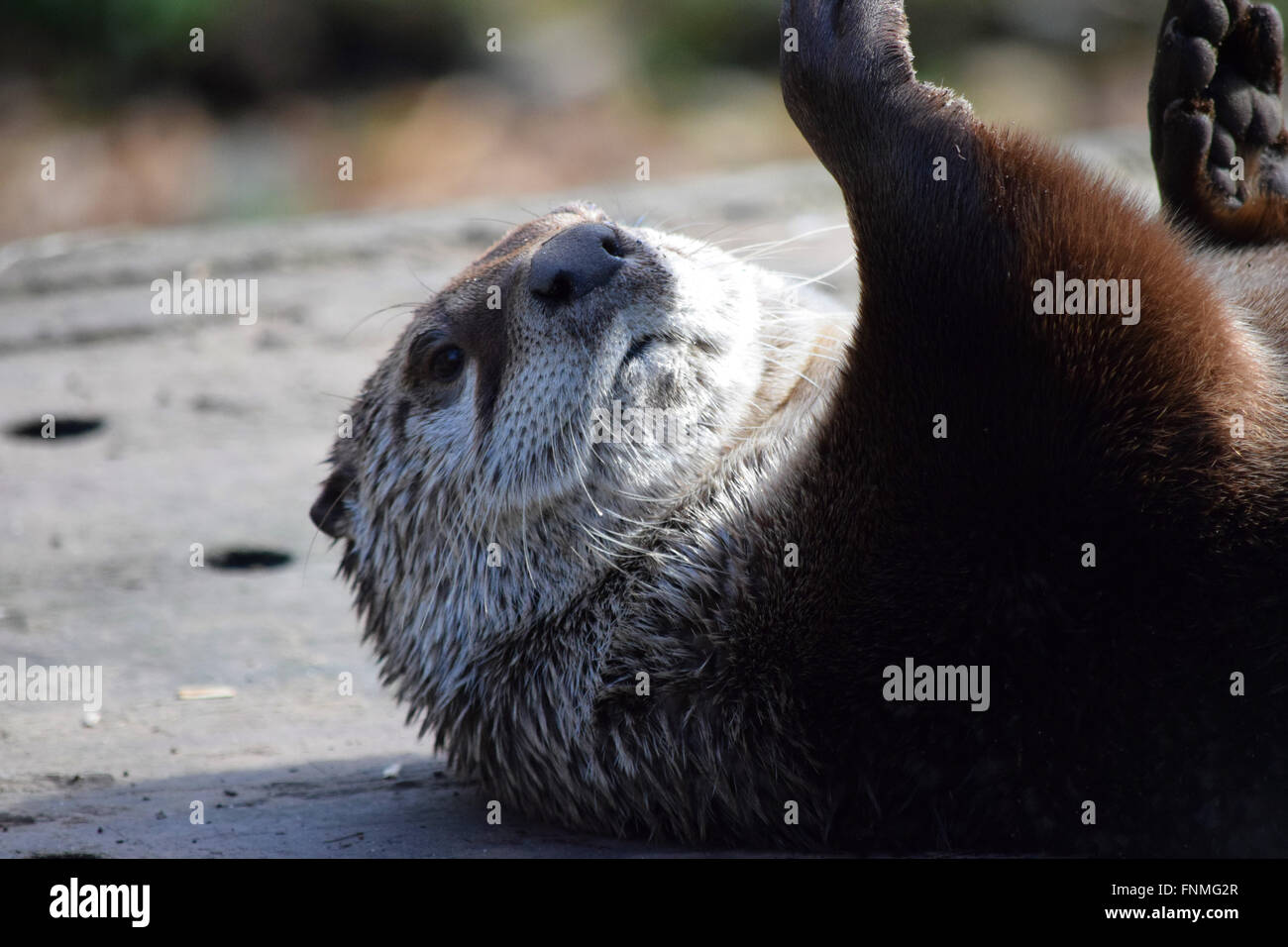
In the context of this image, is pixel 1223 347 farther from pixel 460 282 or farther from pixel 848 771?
pixel 460 282

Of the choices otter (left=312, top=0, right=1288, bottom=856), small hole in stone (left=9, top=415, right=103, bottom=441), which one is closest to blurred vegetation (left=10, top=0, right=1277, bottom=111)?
small hole in stone (left=9, top=415, right=103, bottom=441)

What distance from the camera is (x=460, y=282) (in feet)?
12.2

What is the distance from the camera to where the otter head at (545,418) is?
3.35 m

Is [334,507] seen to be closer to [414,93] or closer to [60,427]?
[60,427]

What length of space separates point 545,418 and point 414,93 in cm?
1044

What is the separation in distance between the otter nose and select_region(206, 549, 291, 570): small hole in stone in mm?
2346

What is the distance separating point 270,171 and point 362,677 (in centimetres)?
846

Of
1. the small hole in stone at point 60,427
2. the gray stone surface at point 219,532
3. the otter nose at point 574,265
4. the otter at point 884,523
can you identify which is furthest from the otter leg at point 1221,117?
the small hole in stone at point 60,427

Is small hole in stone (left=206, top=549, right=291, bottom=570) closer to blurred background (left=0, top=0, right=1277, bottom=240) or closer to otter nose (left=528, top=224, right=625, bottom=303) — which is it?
otter nose (left=528, top=224, right=625, bottom=303)

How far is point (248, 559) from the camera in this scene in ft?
17.6

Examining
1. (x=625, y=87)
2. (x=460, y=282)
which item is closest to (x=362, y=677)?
(x=460, y=282)

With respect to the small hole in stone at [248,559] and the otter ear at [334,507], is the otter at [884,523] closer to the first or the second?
the otter ear at [334,507]

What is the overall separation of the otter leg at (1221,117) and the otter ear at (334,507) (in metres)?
2.21

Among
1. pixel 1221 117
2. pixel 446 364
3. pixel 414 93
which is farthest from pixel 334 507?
pixel 414 93
